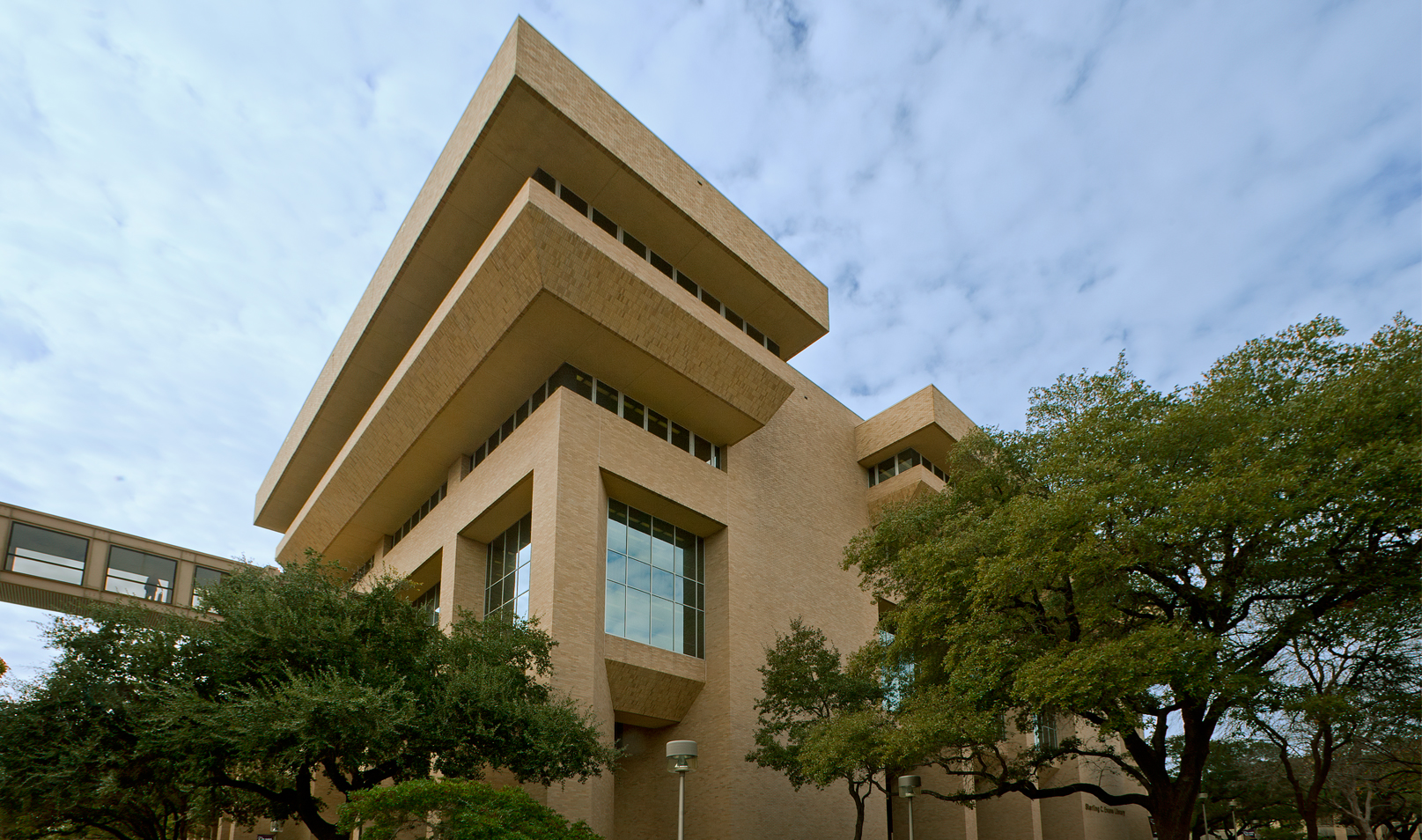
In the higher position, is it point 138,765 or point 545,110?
point 545,110

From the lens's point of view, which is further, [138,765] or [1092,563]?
[138,765]

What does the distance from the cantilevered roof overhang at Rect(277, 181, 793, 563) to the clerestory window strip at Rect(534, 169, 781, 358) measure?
6.90 feet

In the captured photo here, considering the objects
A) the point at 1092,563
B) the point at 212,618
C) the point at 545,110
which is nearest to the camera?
the point at 1092,563

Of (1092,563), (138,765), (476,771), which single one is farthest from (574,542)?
(1092,563)

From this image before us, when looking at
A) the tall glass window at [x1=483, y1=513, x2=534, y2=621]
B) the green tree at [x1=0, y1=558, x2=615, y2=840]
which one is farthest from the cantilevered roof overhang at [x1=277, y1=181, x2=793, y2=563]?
the green tree at [x1=0, y1=558, x2=615, y2=840]

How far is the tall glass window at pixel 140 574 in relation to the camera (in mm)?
37906

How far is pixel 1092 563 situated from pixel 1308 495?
3.59m

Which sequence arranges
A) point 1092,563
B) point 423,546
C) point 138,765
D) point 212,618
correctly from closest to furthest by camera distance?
point 1092,563, point 138,765, point 212,618, point 423,546

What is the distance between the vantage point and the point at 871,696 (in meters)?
24.4

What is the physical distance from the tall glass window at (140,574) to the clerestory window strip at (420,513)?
32.4ft

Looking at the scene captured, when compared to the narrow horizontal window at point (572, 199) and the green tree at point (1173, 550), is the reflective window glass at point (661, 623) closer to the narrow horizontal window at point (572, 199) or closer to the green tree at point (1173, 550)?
the green tree at point (1173, 550)

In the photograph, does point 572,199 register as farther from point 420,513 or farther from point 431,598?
point 431,598

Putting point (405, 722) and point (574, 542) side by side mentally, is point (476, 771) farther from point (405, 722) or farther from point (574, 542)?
point (574, 542)

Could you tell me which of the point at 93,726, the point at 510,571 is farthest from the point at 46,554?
the point at 93,726
